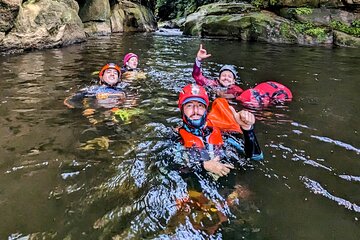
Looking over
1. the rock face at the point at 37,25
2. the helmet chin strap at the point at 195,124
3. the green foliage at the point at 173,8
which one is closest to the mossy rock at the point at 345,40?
the rock face at the point at 37,25

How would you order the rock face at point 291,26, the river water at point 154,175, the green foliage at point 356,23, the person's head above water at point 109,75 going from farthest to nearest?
the green foliage at point 356,23
the rock face at point 291,26
the person's head above water at point 109,75
the river water at point 154,175

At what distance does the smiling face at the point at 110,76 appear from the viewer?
7805 mm

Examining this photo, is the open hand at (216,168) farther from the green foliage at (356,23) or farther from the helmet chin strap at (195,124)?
the green foliage at (356,23)

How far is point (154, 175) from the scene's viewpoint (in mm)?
4008

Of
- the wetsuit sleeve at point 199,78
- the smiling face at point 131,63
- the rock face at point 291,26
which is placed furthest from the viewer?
the rock face at point 291,26

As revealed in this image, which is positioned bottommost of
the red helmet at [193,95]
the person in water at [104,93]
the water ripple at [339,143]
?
the water ripple at [339,143]

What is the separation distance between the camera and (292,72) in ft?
33.8

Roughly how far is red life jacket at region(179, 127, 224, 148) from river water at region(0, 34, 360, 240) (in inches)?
13.0

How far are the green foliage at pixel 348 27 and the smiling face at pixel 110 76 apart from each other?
14575 mm

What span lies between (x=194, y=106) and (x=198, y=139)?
1.45 ft

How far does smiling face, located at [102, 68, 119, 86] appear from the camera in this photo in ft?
25.6

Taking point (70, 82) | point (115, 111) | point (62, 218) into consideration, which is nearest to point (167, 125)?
point (115, 111)

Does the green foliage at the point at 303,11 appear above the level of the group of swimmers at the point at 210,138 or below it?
above

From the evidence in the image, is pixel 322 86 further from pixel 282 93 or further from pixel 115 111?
pixel 115 111
